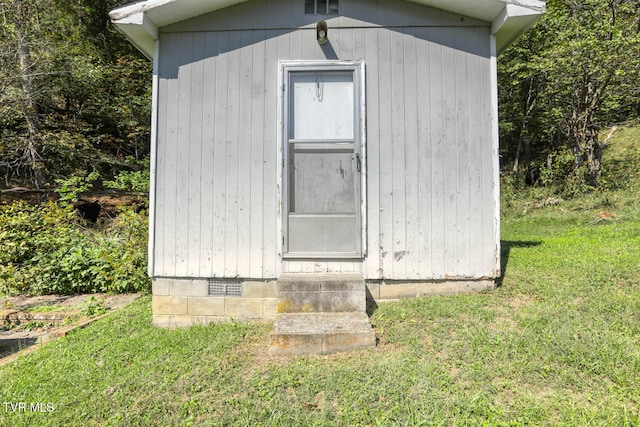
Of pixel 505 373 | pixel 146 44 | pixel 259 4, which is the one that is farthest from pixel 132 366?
pixel 259 4

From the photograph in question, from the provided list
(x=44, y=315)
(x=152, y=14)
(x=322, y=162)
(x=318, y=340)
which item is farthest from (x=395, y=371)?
(x=44, y=315)

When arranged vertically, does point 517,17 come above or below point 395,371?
above

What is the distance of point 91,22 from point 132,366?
11.8 m

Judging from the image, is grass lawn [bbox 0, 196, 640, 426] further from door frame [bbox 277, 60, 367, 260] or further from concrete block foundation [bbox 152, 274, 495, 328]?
door frame [bbox 277, 60, 367, 260]

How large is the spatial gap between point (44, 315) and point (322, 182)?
4.14m

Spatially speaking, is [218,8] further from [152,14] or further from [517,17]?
[517,17]

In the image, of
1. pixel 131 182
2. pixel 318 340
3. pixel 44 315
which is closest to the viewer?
pixel 318 340

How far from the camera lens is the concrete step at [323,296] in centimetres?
330

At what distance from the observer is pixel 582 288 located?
11.5ft

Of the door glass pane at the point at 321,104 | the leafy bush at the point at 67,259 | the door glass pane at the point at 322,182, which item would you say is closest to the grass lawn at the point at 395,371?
the door glass pane at the point at 322,182

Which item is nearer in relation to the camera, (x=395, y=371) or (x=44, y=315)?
(x=395, y=371)

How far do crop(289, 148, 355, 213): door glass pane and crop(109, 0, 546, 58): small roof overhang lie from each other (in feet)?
5.98

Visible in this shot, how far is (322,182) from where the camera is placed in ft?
12.1

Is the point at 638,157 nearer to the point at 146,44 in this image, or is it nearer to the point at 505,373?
the point at 505,373
